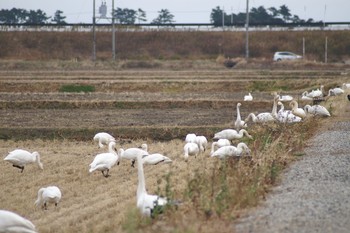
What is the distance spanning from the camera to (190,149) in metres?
17.2

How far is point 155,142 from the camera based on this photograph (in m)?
20.6

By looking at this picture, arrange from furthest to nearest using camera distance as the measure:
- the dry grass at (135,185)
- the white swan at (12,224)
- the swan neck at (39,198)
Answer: the swan neck at (39,198), the white swan at (12,224), the dry grass at (135,185)

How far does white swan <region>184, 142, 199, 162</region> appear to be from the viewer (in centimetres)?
1705

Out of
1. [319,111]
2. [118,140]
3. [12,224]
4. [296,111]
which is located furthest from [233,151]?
[319,111]

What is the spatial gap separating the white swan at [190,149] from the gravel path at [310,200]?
2788 millimetres

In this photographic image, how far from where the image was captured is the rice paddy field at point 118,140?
10758 mm

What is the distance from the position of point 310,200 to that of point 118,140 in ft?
35.8

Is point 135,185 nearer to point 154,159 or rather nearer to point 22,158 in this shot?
point 154,159

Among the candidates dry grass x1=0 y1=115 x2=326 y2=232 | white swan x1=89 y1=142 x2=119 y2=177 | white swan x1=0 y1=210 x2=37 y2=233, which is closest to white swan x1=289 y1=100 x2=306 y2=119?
dry grass x1=0 y1=115 x2=326 y2=232

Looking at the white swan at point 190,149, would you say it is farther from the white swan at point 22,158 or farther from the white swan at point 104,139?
the white swan at point 22,158

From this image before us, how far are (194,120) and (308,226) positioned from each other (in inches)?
601

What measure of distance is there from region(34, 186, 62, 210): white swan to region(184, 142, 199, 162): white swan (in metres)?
4.53

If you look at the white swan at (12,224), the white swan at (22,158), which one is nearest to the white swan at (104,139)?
the white swan at (22,158)

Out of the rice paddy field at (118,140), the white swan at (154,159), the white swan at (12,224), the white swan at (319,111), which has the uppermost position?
the white swan at (319,111)
